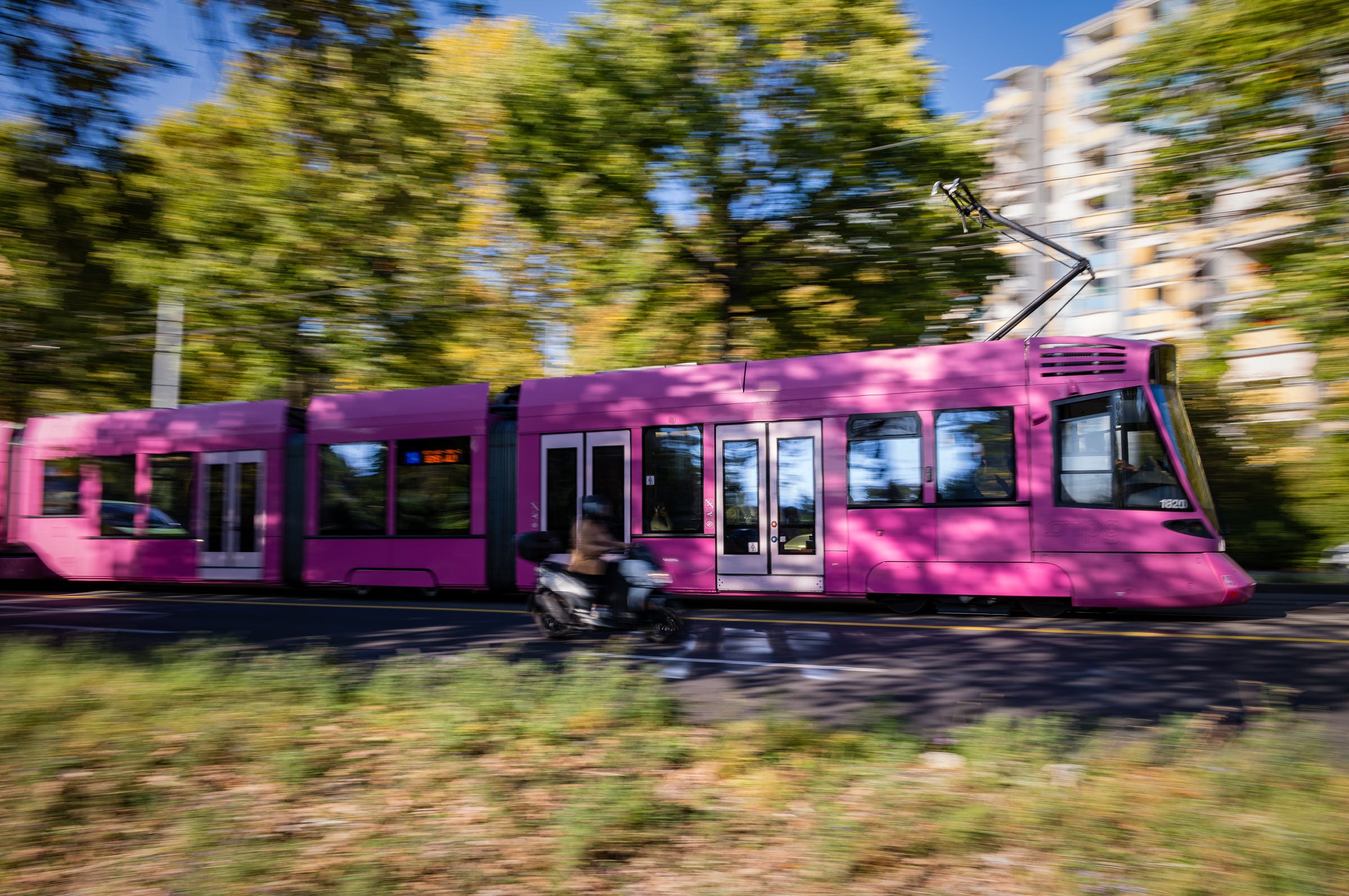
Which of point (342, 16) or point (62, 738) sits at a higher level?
point (342, 16)

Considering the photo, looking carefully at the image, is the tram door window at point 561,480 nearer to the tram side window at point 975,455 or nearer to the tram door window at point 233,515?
the tram side window at point 975,455

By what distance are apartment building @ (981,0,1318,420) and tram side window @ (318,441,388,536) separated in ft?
39.6

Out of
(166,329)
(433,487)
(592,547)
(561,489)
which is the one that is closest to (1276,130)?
(561,489)

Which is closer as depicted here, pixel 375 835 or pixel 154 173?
pixel 375 835

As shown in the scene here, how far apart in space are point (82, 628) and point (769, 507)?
344 inches

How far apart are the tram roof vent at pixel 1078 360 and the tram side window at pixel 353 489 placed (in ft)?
32.7

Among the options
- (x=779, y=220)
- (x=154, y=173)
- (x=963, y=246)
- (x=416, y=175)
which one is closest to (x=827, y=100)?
(x=779, y=220)

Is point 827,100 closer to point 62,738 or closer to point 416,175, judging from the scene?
point 416,175

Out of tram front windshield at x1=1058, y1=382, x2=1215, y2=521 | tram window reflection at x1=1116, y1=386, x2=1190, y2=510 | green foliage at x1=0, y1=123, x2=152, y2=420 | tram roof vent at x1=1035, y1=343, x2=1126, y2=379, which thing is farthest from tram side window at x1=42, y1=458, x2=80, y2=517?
tram window reflection at x1=1116, y1=386, x2=1190, y2=510

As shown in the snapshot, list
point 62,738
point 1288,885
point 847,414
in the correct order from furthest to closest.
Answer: point 847,414 < point 62,738 < point 1288,885

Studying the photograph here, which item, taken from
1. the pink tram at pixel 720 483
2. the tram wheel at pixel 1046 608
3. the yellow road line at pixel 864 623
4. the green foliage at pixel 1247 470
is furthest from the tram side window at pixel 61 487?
the green foliage at pixel 1247 470

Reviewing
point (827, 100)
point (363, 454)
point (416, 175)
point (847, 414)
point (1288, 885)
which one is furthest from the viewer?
point (827, 100)

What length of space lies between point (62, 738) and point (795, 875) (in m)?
4.41

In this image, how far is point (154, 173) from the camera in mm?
8594
